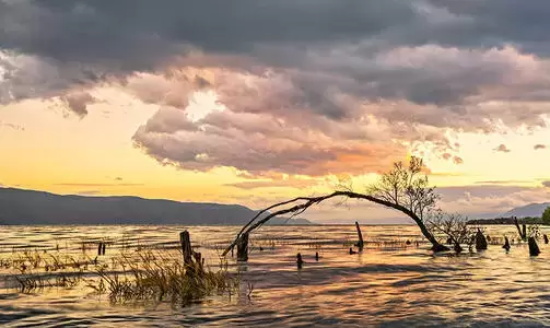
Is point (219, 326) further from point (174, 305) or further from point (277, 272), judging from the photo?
point (277, 272)

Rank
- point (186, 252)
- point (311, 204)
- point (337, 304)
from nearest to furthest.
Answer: point (337, 304) < point (186, 252) < point (311, 204)

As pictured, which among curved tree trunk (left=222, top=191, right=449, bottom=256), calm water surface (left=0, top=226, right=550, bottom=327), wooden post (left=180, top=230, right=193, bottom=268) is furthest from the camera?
curved tree trunk (left=222, top=191, right=449, bottom=256)

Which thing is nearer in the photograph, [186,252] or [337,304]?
[337,304]

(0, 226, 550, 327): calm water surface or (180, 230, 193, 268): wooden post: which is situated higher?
(180, 230, 193, 268): wooden post

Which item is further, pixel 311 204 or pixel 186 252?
pixel 311 204

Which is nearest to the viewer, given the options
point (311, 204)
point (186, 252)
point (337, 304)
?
point (337, 304)

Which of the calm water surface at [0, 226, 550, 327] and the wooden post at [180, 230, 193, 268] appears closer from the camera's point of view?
the calm water surface at [0, 226, 550, 327]

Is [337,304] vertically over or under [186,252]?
under

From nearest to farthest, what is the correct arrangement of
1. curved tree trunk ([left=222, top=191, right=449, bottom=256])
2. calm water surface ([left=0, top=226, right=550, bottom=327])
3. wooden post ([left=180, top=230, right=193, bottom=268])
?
calm water surface ([left=0, top=226, right=550, bottom=327]) → wooden post ([left=180, top=230, right=193, bottom=268]) → curved tree trunk ([left=222, top=191, right=449, bottom=256])

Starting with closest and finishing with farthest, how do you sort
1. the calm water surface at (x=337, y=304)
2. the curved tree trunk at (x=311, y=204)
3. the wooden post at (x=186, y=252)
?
1. the calm water surface at (x=337, y=304)
2. the wooden post at (x=186, y=252)
3. the curved tree trunk at (x=311, y=204)

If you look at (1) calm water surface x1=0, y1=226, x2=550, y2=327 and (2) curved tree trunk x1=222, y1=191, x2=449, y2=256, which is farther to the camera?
(2) curved tree trunk x1=222, y1=191, x2=449, y2=256

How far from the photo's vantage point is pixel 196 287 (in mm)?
25688

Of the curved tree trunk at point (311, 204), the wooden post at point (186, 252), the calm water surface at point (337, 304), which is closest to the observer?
the calm water surface at point (337, 304)

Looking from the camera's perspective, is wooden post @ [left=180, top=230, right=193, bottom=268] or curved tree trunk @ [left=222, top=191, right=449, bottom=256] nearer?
wooden post @ [left=180, top=230, right=193, bottom=268]
